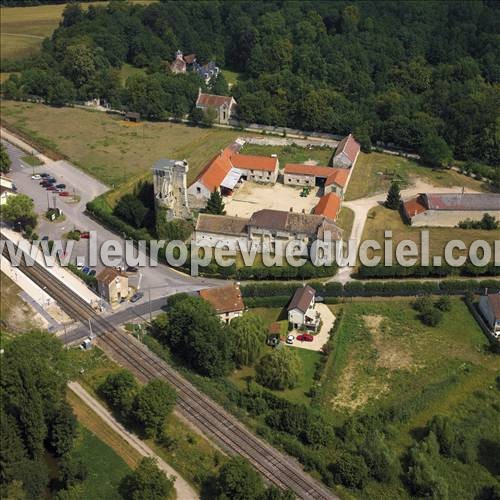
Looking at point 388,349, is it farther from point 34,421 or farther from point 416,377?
point 34,421

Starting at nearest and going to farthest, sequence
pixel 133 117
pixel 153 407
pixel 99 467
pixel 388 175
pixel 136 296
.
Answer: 1. pixel 99 467
2. pixel 153 407
3. pixel 136 296
4. pixel 388 175
5. pixel 133 117

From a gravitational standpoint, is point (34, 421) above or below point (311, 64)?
below

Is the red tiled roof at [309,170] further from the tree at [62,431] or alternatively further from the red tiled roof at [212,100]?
the tree at [62,431]

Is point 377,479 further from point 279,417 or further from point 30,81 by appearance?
point 30,81

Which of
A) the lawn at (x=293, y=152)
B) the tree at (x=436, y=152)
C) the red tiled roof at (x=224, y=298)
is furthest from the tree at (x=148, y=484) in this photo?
the tree at (x=436, y=152)

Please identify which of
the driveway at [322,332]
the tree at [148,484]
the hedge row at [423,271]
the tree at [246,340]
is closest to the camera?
the tree at [148,484]

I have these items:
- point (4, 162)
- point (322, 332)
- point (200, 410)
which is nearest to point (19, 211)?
point (4, 162)
